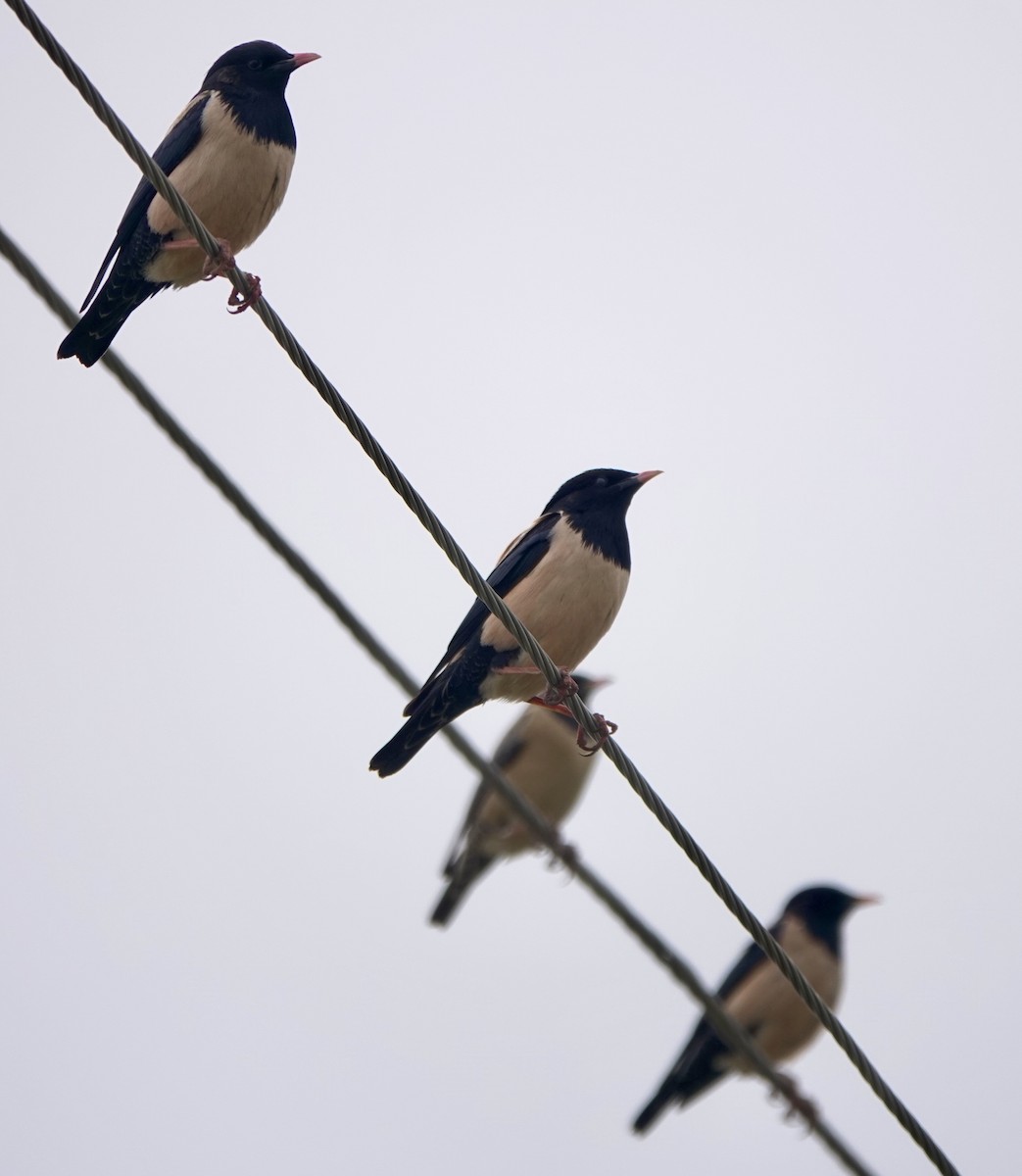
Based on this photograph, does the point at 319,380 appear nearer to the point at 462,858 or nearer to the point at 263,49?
the point at 263,49

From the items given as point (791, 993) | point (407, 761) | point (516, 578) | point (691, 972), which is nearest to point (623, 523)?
point (516, 578)

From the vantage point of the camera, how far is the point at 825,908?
9.28 meters

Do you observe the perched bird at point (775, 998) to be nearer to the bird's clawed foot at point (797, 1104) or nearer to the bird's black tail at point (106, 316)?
the bird's clawed foot at point (797, 1104)

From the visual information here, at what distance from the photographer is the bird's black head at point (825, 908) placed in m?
9.18

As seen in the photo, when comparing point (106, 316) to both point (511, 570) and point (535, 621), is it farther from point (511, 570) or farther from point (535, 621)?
point (535, 621)

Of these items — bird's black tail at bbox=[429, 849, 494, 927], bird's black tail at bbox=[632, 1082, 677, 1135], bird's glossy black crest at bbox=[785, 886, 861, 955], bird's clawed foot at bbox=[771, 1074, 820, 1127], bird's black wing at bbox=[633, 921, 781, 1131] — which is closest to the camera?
bird's clawed foot at bbox=[771, 1074, 820, 1127]

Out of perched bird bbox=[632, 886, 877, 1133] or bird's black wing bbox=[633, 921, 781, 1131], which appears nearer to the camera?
perched bird bbox=[632, 886, 877, 1133]

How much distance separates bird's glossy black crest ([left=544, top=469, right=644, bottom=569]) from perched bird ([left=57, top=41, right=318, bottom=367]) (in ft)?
5.29

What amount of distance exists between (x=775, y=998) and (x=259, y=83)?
5.11 meters

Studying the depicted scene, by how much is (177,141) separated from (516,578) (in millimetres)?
2135

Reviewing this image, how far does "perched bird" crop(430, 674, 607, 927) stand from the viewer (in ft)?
32.4

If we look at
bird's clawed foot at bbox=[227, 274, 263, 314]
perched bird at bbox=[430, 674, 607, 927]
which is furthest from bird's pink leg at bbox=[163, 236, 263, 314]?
perched bird at bbox=[430, 674, 607, 927]

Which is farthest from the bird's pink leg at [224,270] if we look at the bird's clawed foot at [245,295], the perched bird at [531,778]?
the perched bird at [531,778]

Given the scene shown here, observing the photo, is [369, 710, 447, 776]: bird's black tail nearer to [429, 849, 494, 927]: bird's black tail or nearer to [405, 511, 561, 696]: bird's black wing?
[405, 511, 561, 696]: bird's black wing
